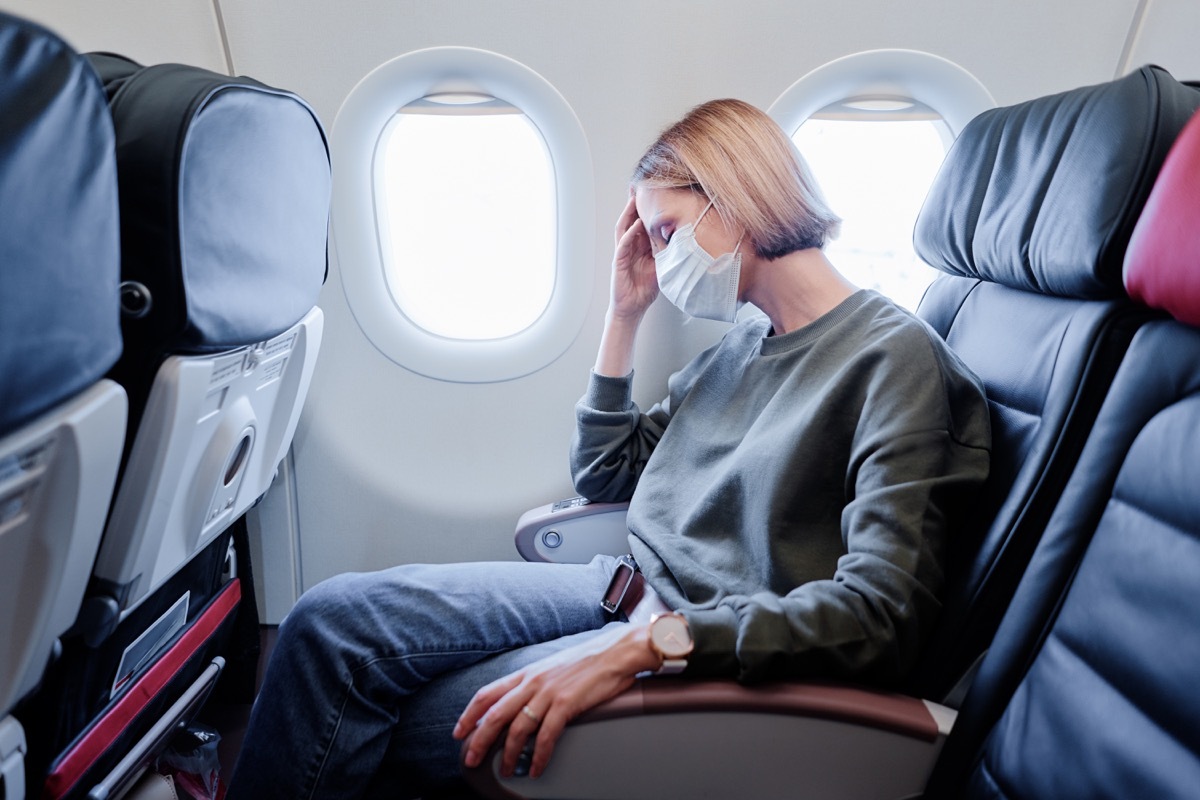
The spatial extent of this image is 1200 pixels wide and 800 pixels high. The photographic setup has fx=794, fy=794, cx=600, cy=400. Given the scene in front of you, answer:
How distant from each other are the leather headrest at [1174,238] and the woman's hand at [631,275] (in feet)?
3.32

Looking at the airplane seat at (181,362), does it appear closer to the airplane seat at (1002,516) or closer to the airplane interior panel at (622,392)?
the airplane interior panel at (622,392)

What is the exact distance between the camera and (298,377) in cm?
158

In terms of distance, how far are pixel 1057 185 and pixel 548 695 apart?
0.98 meters

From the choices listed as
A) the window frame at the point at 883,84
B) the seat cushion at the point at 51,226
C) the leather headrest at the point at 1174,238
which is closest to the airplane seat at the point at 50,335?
the seat cushion at the point at 51,226

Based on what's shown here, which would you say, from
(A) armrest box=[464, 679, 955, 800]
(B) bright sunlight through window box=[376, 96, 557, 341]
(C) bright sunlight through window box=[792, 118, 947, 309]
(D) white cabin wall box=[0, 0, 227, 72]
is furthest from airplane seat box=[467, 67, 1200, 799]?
(D) white cabin wall box=[0, 0, 227, 72]

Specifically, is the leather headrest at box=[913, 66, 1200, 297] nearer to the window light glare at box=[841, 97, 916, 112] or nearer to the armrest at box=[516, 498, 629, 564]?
the window light glare at box=[841, 97, 916, 112]

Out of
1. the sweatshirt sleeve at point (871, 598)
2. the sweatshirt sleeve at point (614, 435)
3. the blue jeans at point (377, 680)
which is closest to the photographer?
the sweatshirt sleeve at point (871, 598)

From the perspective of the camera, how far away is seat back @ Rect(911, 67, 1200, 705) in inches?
39.7

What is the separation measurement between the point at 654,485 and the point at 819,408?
1.41ft

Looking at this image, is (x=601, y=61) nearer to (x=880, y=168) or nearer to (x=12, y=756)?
(x=880, y=168)

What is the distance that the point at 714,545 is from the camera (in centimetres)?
139

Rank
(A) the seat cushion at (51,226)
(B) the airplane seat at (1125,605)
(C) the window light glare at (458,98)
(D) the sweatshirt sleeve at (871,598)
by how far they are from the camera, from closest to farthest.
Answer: (A) the seat cushion at (51,226) < (B) the airplane seat at (1125,605) < (D) the sweatshirt sleeve at (871,598) < (C) the window light glare at (458,98)

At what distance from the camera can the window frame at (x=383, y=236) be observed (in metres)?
1.82

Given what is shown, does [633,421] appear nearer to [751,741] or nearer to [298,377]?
[298,377]
